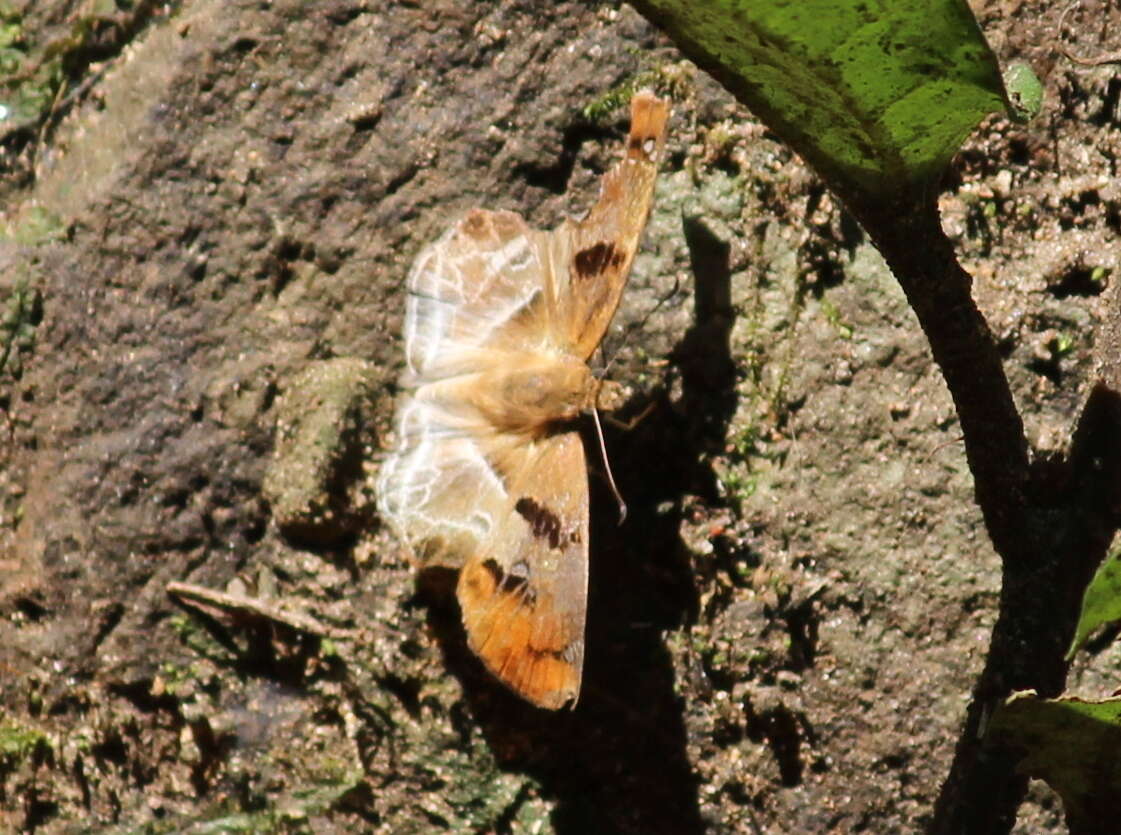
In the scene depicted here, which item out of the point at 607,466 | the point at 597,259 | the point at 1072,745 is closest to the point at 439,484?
the point at 607,466

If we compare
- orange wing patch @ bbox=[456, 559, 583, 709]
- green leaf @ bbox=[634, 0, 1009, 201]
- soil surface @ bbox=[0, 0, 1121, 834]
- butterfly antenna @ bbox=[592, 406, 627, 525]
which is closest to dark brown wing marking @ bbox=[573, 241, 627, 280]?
soil surface @ bbox=[0, 0, 1121, 834]

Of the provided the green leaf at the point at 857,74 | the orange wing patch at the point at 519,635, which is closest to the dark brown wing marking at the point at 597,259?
the orange wing patch at the point at 519,635

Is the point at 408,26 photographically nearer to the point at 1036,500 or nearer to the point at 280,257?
the point at 280,257

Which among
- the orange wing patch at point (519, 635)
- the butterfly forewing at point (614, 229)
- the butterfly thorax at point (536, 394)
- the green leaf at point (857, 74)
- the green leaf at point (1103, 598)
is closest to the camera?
the green leaf at point (857, 74)

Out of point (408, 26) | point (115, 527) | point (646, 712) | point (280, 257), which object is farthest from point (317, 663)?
point (408, 26)

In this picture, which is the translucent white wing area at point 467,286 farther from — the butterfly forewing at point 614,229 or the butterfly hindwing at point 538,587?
the butterfly hindwing at point 538,587

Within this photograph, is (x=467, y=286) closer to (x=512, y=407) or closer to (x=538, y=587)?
(x=512, y=407)

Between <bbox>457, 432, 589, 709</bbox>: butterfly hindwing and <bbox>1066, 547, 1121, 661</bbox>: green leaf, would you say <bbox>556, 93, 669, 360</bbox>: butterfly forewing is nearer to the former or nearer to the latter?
<bbox>457, 432, 589, 709</bbox>: butterfly hindwing
